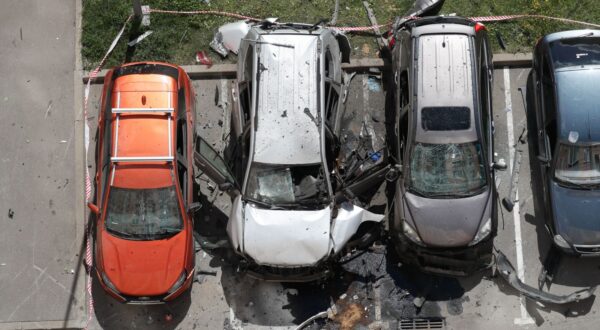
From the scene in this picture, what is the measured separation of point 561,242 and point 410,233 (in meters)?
2.35

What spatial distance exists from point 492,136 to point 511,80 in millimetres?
1526

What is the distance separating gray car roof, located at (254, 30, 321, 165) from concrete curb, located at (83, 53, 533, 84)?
4.95 ft

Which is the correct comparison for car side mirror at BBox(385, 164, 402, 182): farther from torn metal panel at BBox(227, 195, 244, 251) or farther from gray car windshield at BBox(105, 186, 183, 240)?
gray car windshield at BBox(105, 186, 183, 240)

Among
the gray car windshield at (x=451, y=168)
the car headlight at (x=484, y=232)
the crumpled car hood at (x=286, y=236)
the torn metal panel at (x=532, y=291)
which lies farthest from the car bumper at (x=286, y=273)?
the torn metal panel at (x=532, y=291)

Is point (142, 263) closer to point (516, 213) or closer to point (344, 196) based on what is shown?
point (344, 196)

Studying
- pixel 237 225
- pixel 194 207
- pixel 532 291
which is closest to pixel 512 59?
pixel 532 291

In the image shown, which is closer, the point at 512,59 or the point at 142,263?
the point at 142,263

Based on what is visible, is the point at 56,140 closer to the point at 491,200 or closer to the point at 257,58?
the point at 257,58

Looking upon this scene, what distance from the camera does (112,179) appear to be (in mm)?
9820

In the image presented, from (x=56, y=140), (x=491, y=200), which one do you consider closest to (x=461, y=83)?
(x=491, y=200)

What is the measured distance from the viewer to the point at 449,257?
10.1 metres

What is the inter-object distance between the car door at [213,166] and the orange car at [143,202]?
383 mm

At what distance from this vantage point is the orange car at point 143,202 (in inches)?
387

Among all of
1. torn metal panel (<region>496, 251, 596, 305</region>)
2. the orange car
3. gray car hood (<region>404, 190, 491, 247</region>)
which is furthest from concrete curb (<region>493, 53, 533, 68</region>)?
the orange car
